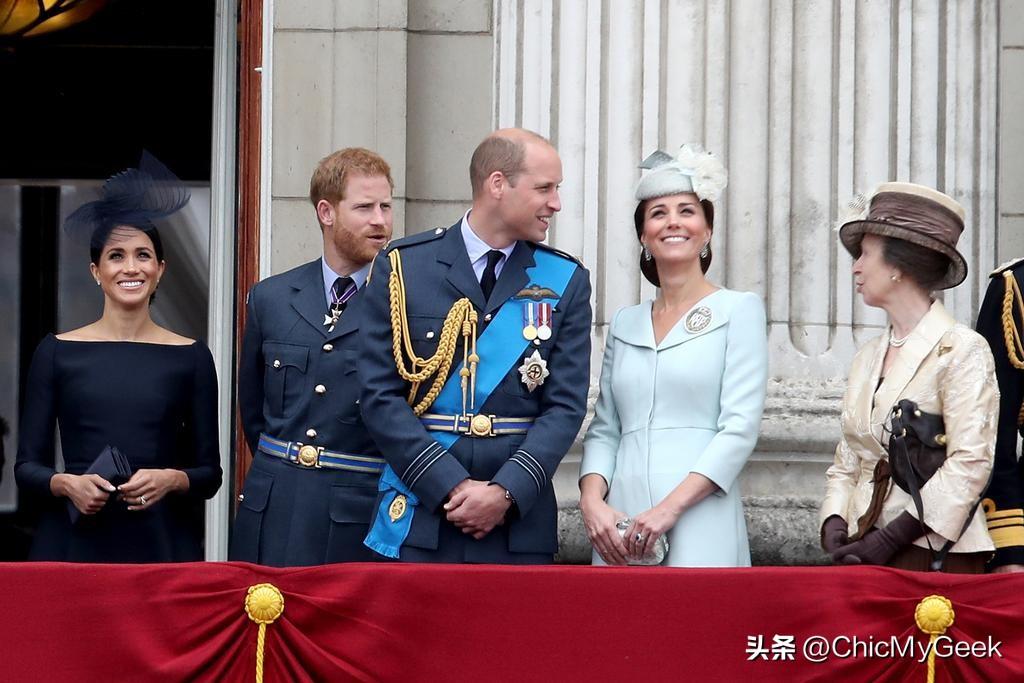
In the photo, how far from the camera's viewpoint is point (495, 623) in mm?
3857

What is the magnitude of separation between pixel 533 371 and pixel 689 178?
2.19 ft

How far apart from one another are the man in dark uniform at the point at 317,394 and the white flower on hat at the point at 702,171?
3.18ft

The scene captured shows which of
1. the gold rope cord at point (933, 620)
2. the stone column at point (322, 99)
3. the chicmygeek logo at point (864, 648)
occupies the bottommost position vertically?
the chicmygeek logo at point (864, 648)

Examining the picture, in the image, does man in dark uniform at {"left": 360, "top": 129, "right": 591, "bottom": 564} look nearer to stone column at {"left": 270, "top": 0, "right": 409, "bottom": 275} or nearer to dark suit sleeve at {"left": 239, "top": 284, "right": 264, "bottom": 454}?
dark suit sleeve at {"left": 239, "top": 284, "right": 264, "bottom": 454}

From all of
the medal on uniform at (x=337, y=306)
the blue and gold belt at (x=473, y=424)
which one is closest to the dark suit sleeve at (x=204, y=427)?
the medal on uniform at (x=337, y=306)

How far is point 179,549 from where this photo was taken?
16.4 feet

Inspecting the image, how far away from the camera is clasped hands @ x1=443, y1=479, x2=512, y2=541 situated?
4234 mm

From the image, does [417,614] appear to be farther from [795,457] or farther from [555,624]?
[795,457]

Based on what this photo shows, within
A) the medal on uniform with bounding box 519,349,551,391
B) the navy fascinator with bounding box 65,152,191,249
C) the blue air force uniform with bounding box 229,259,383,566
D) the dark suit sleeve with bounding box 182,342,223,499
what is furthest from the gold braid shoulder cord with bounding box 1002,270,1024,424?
the navy fascinator with bounding box 65,152,191,249

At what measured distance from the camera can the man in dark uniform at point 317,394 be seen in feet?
16.0

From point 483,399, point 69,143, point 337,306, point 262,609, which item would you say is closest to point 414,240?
point 483,399

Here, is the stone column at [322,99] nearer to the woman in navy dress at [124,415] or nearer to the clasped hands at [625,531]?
the woman in navy dress at [124,415]

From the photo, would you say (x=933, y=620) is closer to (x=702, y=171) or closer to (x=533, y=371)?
(x=533, y=371)

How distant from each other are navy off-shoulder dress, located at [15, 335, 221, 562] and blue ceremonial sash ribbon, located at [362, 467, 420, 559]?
79 centimetres
